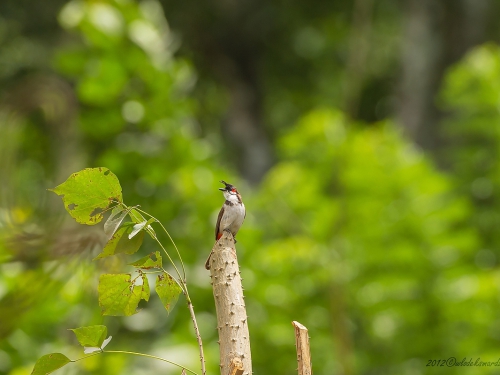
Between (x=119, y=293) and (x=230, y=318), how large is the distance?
0.40ft

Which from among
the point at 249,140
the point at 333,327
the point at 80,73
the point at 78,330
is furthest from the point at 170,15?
the point at 78,330

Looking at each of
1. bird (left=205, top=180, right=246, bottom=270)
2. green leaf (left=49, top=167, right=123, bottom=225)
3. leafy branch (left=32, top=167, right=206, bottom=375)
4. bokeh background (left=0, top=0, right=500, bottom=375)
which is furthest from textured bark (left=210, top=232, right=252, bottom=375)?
bokeh background (left=0, top=0, right=500, bottom=375)

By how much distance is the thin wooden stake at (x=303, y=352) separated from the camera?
0.61 metres

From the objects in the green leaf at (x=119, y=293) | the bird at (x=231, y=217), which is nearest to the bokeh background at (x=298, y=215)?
the bird at (x=231, y=217)

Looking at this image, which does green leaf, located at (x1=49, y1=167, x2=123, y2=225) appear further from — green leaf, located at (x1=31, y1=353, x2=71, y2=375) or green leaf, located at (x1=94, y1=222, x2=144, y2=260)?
green leaf, located at (x1=31, y1=353, x2=71, y2=375)

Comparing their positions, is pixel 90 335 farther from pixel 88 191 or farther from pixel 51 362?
pixel 88 191

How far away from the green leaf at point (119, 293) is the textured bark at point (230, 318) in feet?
0.26

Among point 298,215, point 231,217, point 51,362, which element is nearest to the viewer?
point 51,362

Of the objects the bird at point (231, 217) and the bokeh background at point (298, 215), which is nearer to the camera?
the bird at point (231, 217)

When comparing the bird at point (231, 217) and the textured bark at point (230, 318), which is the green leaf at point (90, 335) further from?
the bird at point (231, 217)

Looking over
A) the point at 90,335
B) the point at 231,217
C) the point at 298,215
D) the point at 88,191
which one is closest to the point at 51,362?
the point at 90,335

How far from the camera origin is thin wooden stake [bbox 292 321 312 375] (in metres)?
0.61

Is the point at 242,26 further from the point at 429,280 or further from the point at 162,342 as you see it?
the point at 162,342

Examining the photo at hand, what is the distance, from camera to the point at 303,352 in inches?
24.5
